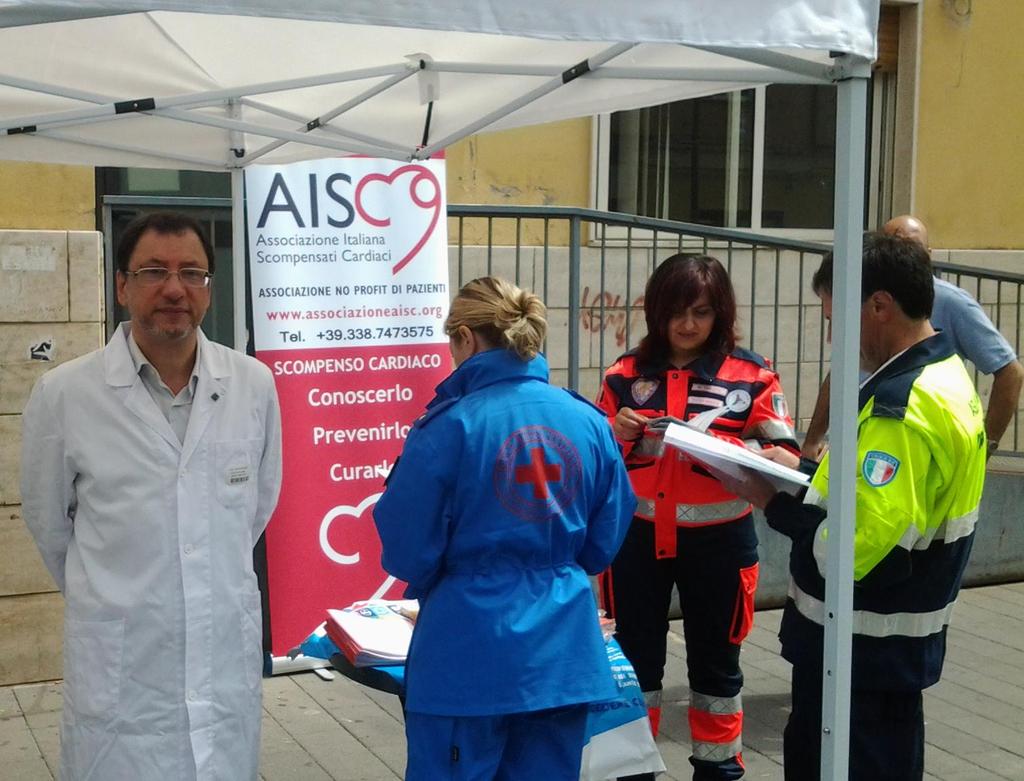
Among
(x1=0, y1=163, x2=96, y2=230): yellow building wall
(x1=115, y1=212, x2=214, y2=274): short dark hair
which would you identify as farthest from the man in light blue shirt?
(x1=0, y1=163, x2=96, y2=230): yellow building wall

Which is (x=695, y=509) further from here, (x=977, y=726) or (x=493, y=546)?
(x=977, y=726)

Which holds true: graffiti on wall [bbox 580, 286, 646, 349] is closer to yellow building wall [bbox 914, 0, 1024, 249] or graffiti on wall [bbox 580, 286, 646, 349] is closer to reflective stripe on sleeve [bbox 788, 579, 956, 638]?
yellow building wall [bbox 914, 0, 1024, 249]

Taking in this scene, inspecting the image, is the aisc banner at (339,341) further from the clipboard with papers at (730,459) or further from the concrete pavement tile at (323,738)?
the clipboard with papers at (730,459)

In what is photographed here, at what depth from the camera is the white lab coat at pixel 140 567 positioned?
9.51 ft

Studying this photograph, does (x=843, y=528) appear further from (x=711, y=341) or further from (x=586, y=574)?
(x=711, y=341)

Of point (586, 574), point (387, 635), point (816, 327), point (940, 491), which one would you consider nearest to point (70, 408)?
point (387, 635)

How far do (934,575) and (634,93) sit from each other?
158 cm

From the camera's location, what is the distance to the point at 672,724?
5312 millimetres

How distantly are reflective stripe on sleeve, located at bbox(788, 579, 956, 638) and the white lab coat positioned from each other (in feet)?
4.37

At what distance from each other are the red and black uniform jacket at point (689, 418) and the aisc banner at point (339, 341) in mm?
1377

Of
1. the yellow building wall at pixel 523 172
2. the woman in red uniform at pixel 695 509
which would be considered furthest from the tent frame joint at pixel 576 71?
the yellow building wall at pixel 523 172

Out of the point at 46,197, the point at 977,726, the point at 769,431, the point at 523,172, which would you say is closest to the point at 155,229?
the point at 769,431

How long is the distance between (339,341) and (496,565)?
2.45m

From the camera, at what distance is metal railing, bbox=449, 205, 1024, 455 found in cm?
641
